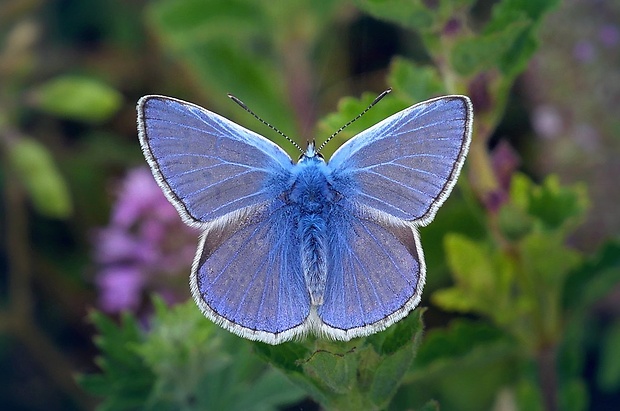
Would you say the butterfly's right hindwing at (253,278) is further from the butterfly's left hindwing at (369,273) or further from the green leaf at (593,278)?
the green leaf at (593,278)

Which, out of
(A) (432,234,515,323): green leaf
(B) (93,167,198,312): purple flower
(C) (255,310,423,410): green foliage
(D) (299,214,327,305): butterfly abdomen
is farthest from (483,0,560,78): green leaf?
(B) (93,167,198,312): purple flower

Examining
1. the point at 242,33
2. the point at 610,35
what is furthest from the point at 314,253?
the point at 242,33

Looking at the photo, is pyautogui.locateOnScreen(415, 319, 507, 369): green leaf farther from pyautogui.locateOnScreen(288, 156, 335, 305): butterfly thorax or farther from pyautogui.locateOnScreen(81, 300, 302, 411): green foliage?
pyautogui.locateOnScreen(288, 156, 335, 305): butterfly thorax

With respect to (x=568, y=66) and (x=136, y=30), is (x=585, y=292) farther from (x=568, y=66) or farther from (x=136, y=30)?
(x=136, y=30)

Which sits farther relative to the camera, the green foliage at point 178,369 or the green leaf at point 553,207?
the green leaf at point 553,207

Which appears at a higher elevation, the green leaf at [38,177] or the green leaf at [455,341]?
the green leaf at [38,177]

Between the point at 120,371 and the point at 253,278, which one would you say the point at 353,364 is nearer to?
the point at 253,278

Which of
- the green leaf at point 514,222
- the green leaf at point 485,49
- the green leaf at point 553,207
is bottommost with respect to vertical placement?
the green leaf at point 514,222

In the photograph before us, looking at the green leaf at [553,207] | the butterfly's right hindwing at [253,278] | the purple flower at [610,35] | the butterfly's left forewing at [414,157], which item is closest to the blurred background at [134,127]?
the purple flower at [610,35]
